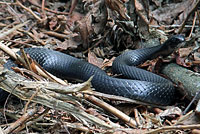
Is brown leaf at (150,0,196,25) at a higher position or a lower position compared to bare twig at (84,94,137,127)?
higher

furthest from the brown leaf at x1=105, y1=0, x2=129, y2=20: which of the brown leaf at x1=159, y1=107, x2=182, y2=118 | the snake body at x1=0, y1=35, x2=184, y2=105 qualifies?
the brown leaf at x1=159, y1=107, x2=182, y2=118

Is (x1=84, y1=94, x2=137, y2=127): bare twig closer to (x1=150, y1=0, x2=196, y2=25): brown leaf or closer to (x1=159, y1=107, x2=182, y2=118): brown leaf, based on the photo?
(x1=159, y1=107, x2=182, y2=118): brown leaf

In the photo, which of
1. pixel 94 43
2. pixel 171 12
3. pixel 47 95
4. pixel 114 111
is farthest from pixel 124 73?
pixel 171 12

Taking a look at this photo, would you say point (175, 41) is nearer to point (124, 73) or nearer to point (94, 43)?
point (124, 73)

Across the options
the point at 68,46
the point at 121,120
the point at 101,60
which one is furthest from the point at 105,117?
the point at 68,46

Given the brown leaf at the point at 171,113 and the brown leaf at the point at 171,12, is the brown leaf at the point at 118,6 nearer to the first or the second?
the brown leaf at the point at 171,12

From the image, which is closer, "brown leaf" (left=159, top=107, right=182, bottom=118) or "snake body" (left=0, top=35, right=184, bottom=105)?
"brown leaf" (left=159, top=107, right=182, bottom=118)
